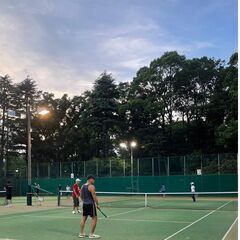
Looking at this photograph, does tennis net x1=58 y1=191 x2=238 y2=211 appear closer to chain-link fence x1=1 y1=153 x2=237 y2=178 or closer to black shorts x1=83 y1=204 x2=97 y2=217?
chain-link fence x1=1 y1=153 x2=237 y2=178

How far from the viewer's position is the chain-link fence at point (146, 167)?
49219 millimetres

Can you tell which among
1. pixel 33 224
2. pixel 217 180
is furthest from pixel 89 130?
pixel 33 224

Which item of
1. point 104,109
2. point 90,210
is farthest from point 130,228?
point 104,109

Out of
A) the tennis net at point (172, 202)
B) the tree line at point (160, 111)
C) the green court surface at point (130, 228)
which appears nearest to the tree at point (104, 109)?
the tree line at point (160, 111)

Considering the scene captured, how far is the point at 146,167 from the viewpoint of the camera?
5338cm

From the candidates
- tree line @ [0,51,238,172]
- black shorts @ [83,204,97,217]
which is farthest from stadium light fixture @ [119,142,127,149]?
black shorts @ [83,204,97,217]

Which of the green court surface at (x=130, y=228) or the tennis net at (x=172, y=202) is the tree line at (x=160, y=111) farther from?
the green court surface at (x=130, y=228)

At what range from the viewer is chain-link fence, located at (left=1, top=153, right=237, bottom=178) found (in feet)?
161

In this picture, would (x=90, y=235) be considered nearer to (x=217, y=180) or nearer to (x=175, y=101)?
(x=217, y=180)

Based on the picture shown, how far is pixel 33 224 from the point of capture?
17.5 meters

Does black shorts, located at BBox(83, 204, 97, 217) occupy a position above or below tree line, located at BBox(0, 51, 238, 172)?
below

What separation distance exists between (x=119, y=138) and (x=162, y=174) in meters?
22.7

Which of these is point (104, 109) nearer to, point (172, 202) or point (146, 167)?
point (146, 167)

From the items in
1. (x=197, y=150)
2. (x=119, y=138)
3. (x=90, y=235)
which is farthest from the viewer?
(x=119, y=138)
